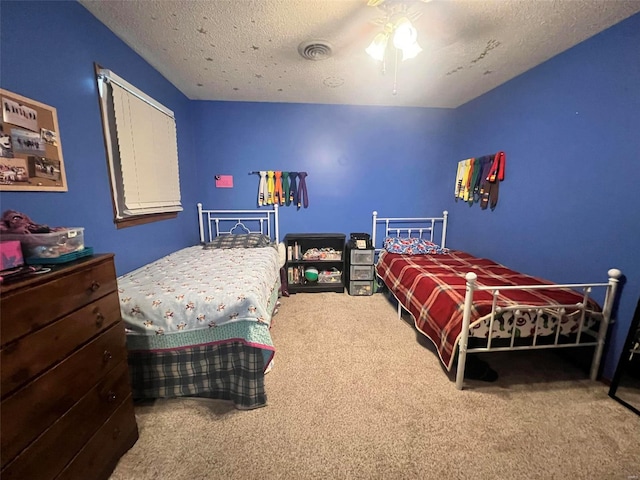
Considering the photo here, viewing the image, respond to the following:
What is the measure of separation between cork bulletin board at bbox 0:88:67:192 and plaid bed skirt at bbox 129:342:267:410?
1.05 metres

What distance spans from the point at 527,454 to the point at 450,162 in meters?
3.20

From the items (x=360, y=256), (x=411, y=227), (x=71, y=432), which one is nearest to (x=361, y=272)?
(x=360, y=256)

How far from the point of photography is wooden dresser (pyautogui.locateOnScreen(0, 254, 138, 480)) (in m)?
0.78

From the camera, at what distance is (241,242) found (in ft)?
10.0

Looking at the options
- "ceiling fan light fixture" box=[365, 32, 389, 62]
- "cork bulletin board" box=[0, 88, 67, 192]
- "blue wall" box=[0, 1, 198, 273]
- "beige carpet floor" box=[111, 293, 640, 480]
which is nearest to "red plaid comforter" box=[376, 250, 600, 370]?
"beige carpet floor" box=[111, 293, 640, 480]

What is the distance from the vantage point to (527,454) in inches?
50.1

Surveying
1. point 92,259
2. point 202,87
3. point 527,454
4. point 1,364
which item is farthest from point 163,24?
point 527,454

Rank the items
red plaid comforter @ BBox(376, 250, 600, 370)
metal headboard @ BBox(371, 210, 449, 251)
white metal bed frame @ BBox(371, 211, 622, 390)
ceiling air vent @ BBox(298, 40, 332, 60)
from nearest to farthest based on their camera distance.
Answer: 1. white metal bed frame @ BBox(371, 211, 622, 390)
2. red plaid comforter @ BBox(376, 250, 600, 370)
3. ceiling air vent @ BBox(298, 40, 332, 60)
4. metal headboard @ BBox(371, 210, 449, 251)

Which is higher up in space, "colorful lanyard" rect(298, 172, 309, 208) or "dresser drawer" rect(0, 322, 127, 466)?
"colorful lanyard" rect(298, 172, 309, 208)

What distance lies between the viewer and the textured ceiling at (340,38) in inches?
62.1

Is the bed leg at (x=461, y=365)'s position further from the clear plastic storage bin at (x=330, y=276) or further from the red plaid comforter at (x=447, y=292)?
the clear plastic storage bin at (x=330, y=276)

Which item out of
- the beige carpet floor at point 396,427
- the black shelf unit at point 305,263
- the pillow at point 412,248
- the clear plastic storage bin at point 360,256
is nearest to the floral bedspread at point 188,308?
the beige carpet floor at point 396,427

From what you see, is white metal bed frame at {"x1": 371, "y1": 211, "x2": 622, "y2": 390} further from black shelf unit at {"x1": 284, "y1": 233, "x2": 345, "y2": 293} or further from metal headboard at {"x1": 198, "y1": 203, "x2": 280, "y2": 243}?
metal headboard at {"x1": 198, "y1": 203, "x2": 280, "y2": 243}

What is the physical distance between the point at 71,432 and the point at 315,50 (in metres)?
2.63
